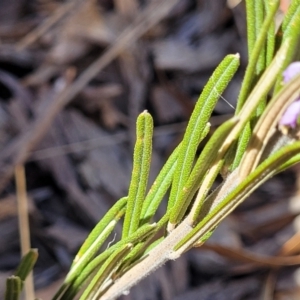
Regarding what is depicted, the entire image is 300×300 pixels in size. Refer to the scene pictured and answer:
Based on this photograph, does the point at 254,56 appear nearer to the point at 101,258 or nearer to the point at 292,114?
the point at 292,114

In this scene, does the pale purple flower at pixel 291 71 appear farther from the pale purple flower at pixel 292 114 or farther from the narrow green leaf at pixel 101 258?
the narrow green leaf at pixel 101 258

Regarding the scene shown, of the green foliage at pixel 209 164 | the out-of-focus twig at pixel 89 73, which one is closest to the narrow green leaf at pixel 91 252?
the green foliage at pixel 209 164

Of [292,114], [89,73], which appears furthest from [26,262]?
[89,73]

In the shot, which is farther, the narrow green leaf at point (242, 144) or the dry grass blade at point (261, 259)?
the dry grass blade at point (261, 259)

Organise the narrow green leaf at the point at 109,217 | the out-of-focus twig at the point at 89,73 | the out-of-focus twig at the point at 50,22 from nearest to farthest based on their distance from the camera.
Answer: the narrow green leaf at the point at 109,217
the out-of-focus twig at the point at 89,73
the out-of-focus twig at the point at 50,22

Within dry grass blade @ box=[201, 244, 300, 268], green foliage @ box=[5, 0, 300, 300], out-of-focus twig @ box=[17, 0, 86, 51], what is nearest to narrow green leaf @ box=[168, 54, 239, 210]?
green foliage @ box=[5, 0, 300, 300]

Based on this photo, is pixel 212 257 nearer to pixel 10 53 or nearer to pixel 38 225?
pixel 38 225
